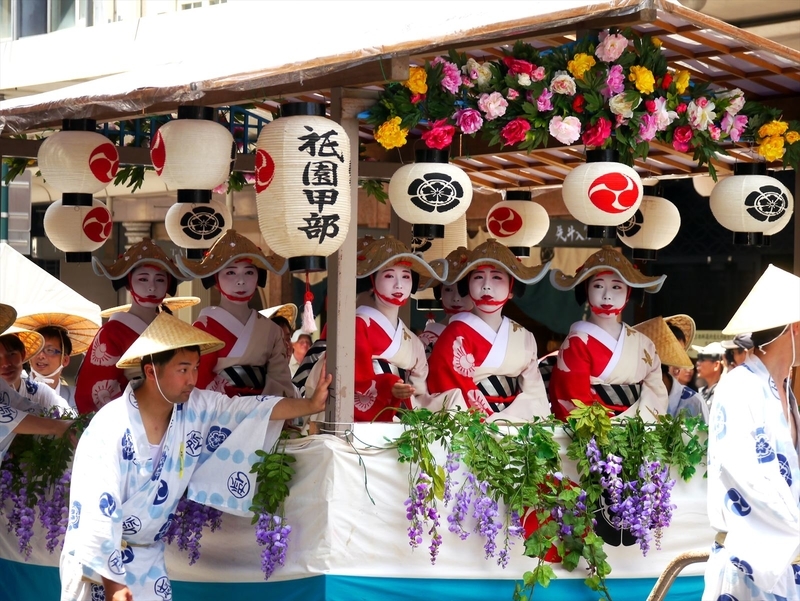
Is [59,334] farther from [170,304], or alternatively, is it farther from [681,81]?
[681,81]

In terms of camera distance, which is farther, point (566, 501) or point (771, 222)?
point (771, 222)

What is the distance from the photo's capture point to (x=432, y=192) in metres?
6.07

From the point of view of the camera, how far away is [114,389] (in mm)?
6957

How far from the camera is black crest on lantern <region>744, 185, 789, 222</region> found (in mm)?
6641

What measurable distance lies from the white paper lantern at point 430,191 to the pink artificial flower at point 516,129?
34cm

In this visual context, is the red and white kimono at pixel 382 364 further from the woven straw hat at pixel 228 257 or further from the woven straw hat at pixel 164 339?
the woven straw hat at pixel 164 339

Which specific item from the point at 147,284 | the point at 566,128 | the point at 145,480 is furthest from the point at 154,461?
the point at 566,128

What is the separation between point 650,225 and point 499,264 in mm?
1295

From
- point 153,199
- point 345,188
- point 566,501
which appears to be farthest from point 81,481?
point 153,199

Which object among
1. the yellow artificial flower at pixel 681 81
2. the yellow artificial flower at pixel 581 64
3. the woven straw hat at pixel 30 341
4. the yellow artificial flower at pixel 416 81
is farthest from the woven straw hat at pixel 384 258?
the woven straw hat at pixel 30 341

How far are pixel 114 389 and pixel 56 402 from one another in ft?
2.39

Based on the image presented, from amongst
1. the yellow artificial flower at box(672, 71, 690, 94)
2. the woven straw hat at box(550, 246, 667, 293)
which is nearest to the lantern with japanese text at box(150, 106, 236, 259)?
the woven straw hat at box(550, 246, 667, 293)

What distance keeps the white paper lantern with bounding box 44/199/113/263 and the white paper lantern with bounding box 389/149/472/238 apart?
8.96ft

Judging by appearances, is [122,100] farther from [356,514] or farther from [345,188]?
[356,514]
